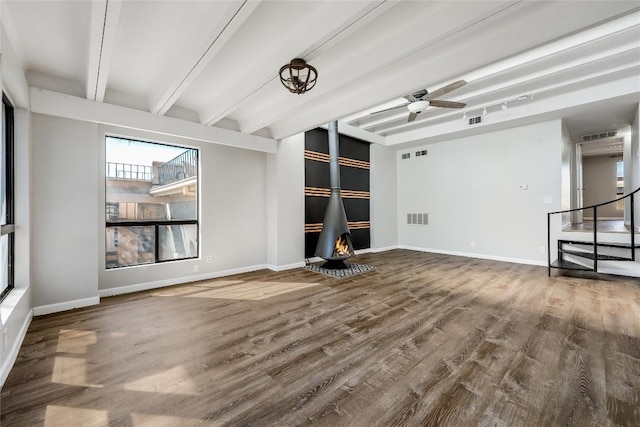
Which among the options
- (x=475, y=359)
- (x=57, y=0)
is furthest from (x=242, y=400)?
(x=57, y=0)

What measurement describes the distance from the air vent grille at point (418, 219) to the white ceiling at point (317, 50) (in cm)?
365

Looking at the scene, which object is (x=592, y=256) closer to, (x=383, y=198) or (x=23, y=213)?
(x=383, y=198)

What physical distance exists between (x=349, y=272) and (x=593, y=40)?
452cm

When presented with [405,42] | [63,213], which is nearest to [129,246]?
[63,213]

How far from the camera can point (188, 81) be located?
2930 millimetres

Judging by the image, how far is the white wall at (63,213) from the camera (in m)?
3.13

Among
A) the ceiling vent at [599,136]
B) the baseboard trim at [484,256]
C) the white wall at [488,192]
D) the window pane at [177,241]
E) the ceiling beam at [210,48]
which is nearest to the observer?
the ceiling beam at [210,48]

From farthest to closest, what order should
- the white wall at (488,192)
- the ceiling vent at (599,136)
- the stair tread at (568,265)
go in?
1. the ceiling vent at (599,136)
2. the white wall at (488,192)
3. the stair tread at (568,265)

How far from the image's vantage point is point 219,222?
16.0ft

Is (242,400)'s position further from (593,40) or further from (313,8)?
(593,40)

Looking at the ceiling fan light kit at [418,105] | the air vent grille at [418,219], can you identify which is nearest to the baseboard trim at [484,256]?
the air vent grille at [418,219]

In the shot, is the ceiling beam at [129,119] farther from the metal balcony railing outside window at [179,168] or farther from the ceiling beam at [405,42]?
the ceiling beam at [405,42]

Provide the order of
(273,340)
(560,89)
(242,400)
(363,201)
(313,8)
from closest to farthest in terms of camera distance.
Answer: (242,400) → (313,8) → (273,340) → (560,89) → (363,201)

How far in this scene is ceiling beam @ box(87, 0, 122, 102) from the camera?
1.84 m
